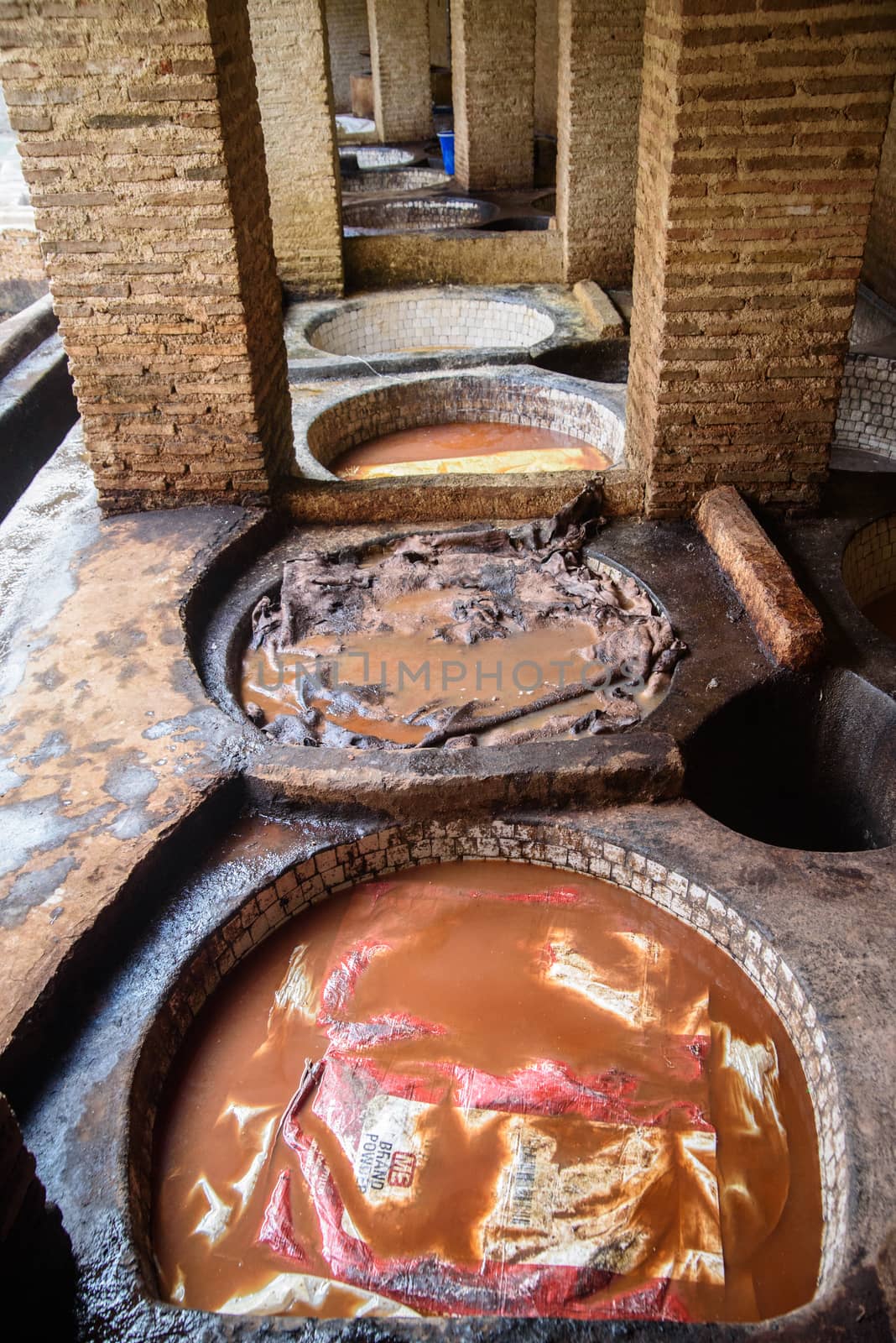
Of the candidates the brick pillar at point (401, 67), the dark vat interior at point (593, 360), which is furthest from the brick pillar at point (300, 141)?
the brick pillar at point (401, 67)

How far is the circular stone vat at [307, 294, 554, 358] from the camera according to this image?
912 centimetres

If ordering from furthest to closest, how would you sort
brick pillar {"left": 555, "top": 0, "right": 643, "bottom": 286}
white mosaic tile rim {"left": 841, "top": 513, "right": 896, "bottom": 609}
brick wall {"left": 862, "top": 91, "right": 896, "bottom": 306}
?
brick wall {"left": 862, "top": 91, "right": 896, "bottom": 306} < brick pillar {"left": 555, "top": 0, "right": 643, "bottom": 286} < white mosaic tile rim {"left": 841, "top": 513, "right": 896, "bottom": 609}

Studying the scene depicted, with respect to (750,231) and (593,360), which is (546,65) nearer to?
(593,360)

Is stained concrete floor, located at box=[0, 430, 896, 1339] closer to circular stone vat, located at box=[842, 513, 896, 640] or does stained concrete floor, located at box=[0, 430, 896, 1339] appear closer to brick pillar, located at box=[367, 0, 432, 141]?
circular stone vat, located at box=[842, 513, 896, 640]

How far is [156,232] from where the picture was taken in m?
4.71

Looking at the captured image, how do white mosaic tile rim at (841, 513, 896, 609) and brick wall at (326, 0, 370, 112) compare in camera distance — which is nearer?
white mosaic tile rim at (841, 513, 896, 609)

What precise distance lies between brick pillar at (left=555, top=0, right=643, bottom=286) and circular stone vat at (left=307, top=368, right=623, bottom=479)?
2.50m

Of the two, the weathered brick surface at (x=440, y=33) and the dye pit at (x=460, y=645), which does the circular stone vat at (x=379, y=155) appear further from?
the dye pit at (x=460, y=645)

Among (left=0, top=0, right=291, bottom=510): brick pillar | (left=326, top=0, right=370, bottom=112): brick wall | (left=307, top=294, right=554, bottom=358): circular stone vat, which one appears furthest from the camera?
(left=326, top=0, right=370, bottom=112): brick wall

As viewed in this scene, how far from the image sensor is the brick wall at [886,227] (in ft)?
29.0

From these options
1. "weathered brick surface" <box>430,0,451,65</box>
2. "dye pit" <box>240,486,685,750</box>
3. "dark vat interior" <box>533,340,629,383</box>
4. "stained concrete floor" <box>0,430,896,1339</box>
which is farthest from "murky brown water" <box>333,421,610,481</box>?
"weathered brick surface" <box>430,0,451,65</box>

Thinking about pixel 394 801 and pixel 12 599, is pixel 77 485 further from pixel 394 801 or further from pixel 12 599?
pixel 394 801

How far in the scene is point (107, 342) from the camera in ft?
16.4

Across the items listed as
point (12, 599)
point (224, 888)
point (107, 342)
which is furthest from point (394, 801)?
point (107, 342)
